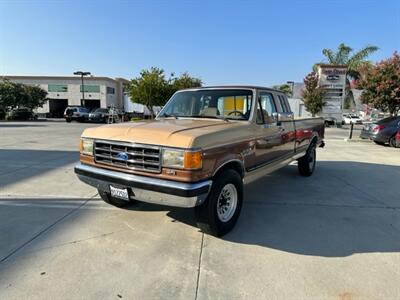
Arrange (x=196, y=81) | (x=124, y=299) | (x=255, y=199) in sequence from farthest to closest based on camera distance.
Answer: (x=196, y=81) → (x=255, y=199) → (x=124, y=299)

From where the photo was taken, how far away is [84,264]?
3.18 m

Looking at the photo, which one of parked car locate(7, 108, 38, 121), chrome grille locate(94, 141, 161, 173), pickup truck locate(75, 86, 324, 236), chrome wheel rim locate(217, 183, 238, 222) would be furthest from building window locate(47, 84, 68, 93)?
chrome wheel rim locate(217, 183, 238, 222)

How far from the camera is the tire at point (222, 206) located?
3618 millimetres

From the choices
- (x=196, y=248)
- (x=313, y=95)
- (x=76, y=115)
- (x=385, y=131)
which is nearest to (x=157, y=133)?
(x=196, y=248)

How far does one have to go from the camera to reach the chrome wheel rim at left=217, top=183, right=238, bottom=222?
12.9ft

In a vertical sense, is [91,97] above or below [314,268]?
above

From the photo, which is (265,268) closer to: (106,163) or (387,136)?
(106,163)

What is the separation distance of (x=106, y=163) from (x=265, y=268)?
7.60ft

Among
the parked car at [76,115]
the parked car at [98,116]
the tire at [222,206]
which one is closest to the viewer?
the tire at [222,206]

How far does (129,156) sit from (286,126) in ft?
10.8

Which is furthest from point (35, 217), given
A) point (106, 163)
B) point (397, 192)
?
point (397, 192)

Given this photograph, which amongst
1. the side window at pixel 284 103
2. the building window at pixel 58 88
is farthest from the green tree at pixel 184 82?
the side window at pixel 284 103

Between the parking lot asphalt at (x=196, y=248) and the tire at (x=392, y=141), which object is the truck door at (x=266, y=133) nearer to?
the parking lot asphalt at (x=196, y=248)

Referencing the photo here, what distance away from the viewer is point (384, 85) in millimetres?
15430
